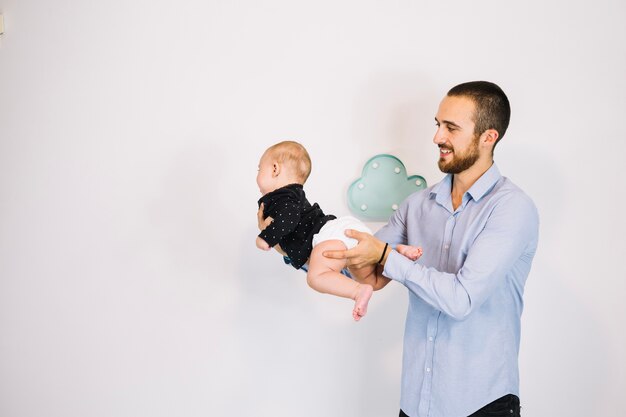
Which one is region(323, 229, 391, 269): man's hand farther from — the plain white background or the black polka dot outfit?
the plain white background

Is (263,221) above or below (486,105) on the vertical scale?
below

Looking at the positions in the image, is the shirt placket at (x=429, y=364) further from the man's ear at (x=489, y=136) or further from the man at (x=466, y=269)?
the man's ear at (x=489, y=136)

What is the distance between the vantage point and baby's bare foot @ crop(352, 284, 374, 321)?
1709 mm

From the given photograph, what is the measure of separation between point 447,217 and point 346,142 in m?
0.77

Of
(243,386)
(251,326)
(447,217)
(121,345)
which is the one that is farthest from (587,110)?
(121,345)

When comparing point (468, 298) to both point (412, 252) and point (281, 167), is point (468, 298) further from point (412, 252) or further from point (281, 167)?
point (281, 167)

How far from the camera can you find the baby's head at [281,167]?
2041mm

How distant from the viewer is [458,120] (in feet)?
6.22

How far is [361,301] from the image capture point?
67.6 inches

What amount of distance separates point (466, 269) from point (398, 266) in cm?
18

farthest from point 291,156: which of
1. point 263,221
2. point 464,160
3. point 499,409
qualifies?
point 499,409

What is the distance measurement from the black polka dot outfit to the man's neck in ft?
1.37

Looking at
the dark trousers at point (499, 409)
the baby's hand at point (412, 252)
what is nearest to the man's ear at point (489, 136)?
the baby's hand at point (412, 252)

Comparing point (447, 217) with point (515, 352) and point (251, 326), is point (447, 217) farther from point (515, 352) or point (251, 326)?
point (251, 326)
